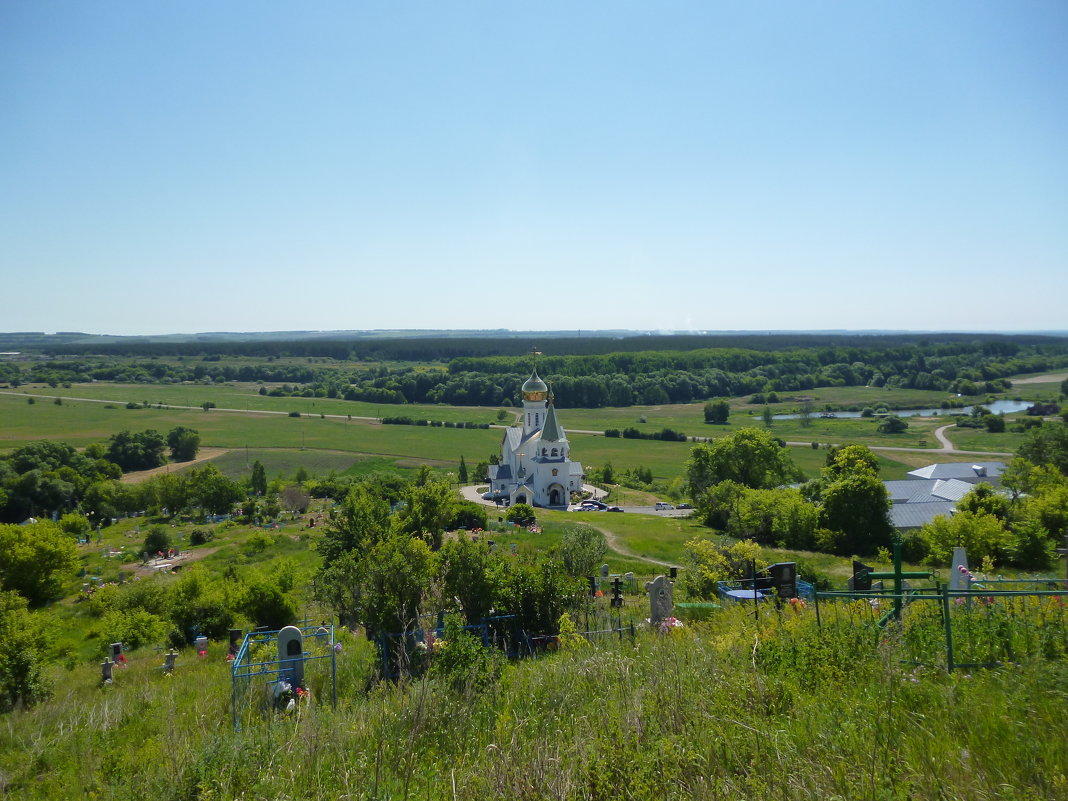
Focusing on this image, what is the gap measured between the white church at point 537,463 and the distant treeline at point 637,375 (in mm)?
62630

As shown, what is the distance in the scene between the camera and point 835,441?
6925cm

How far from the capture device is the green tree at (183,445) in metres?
65.8

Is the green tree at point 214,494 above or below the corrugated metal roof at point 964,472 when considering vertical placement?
below

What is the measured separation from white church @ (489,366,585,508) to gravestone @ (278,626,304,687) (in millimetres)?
32552

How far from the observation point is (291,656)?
9.90m

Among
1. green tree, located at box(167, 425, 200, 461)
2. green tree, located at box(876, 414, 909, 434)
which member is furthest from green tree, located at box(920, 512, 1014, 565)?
green tree, located at box(167, 425, 200, 461)

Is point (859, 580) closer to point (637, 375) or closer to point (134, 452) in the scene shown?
point (134, 452)

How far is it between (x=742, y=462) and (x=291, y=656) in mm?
33175

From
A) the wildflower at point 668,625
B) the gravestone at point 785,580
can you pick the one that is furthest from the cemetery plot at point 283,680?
the gravestone at point 785,580

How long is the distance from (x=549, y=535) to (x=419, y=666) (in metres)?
22.0

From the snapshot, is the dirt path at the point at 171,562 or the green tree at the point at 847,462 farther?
the green tree at the point at 847,462

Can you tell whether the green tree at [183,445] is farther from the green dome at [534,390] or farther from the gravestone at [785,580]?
the gravestone at [785,580]

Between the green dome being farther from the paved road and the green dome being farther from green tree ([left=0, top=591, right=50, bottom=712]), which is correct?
green tree ([left=0, top=591, right=50, bottom=712])

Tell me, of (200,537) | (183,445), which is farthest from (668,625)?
(183,445)
